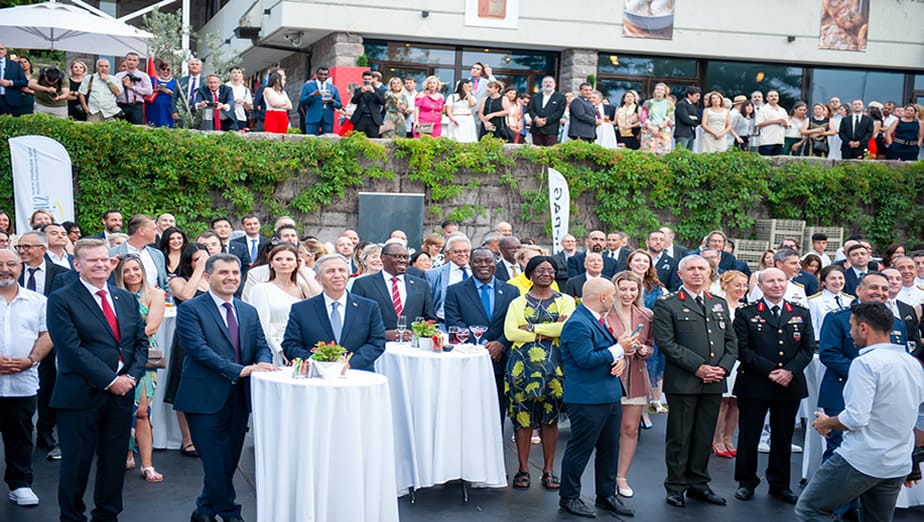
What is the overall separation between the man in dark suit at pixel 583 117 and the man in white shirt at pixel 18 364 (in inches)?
439

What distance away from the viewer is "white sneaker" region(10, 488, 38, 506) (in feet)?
20.6

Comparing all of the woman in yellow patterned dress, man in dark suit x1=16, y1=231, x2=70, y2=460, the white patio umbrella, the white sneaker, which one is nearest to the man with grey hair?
the woman in yellow patterned dress

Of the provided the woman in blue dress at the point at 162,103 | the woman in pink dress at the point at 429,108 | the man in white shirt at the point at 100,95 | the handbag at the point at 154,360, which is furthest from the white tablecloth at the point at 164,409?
the woman in pink dress at the point at 429,108

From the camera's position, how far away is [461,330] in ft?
23.5

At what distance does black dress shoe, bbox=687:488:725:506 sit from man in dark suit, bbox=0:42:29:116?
11474 millimetres

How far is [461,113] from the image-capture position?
16000 mm

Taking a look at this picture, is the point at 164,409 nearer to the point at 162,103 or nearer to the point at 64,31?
the point at 162,103

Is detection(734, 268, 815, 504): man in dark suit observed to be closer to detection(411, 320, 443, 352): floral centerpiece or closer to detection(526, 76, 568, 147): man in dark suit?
detection(411, 320, 443, 352): floral centerpiece

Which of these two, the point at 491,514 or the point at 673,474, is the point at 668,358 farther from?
the point at 491,514

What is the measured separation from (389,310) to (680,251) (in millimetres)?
5956

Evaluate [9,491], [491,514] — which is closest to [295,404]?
[491,514]

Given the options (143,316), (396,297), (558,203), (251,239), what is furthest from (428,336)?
(558,203)

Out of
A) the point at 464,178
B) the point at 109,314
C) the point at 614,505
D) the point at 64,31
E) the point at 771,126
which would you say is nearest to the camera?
the point at 109,314

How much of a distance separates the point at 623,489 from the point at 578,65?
14166 mm
